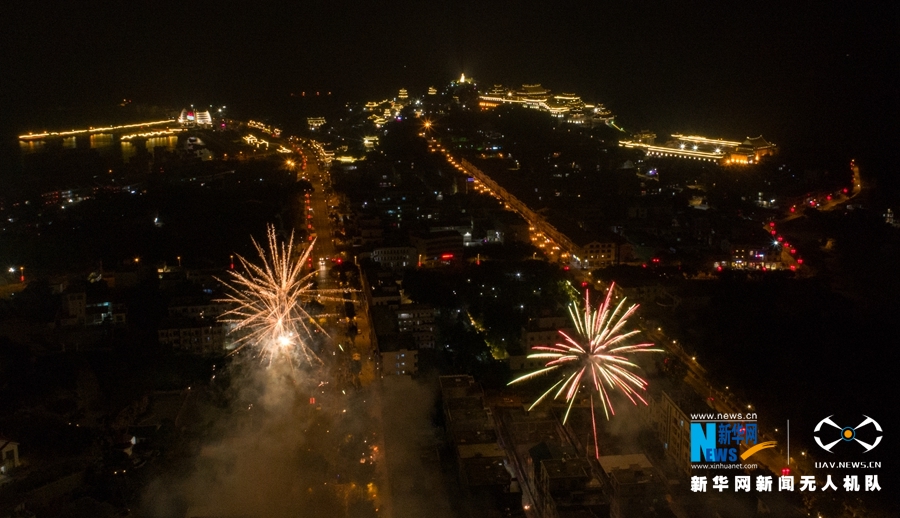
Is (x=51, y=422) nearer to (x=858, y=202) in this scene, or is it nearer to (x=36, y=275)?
(x=36, y=275)

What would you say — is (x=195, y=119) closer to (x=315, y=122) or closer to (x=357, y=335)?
(x=315, y=122)

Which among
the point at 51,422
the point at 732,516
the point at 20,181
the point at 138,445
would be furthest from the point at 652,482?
the point at 20,181

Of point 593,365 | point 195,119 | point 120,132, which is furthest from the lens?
point 195,119

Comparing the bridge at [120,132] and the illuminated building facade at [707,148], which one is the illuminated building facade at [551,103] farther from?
the bridge at [120,132]

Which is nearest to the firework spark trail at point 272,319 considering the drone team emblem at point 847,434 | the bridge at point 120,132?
the drone team emblem at point 847,434

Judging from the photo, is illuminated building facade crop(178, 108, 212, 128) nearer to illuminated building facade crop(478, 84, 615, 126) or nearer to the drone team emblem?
illuminated building facade crop(478, 84, 615, 126)

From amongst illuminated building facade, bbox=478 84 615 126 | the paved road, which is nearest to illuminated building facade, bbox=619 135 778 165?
illuminated building facade, bbox=478 84 615 126

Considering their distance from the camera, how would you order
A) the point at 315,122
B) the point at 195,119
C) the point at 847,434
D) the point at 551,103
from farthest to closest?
the point at 195,119 → the point at 315,122 → the point at 551,103 → the point at 847,434

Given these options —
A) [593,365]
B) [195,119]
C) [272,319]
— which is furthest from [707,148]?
[195,119]
